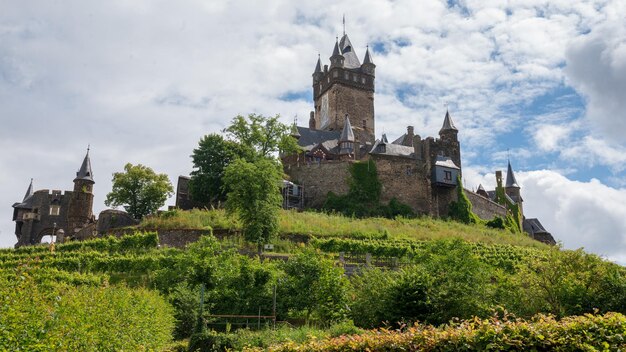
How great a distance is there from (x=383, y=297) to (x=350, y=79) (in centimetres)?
5636

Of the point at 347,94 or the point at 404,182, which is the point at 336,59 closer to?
the point at 347,94

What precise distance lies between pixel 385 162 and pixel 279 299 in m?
33.7

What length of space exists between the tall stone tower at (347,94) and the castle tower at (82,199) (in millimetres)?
29389

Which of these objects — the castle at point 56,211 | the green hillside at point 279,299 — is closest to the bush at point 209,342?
the green hillside at point 279,299

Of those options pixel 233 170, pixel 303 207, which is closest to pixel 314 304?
pixel 233 170

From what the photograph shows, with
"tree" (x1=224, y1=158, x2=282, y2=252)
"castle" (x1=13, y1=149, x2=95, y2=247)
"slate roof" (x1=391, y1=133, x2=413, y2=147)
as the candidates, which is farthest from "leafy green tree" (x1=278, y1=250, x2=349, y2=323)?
"slate roof" (x1=391, y1=133, x2=413, y2=147)

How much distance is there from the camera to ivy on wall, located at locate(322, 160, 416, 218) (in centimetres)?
5191

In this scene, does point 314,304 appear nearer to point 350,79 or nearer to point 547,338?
point 547,338

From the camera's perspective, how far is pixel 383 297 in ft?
64.3

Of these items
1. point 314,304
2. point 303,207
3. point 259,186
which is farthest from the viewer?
point 303,207

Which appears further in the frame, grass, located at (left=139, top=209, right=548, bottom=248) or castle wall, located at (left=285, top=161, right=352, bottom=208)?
castle wall, located at (left=285, top=161, right=352, bottom=208)

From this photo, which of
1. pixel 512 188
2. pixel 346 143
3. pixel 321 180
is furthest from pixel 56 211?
pixel 512 188

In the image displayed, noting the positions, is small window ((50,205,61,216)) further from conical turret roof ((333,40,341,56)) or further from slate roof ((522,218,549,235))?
slate roof ((522,218,549,235))

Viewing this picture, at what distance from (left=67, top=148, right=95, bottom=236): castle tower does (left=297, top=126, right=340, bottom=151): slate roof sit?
21.3 metres
